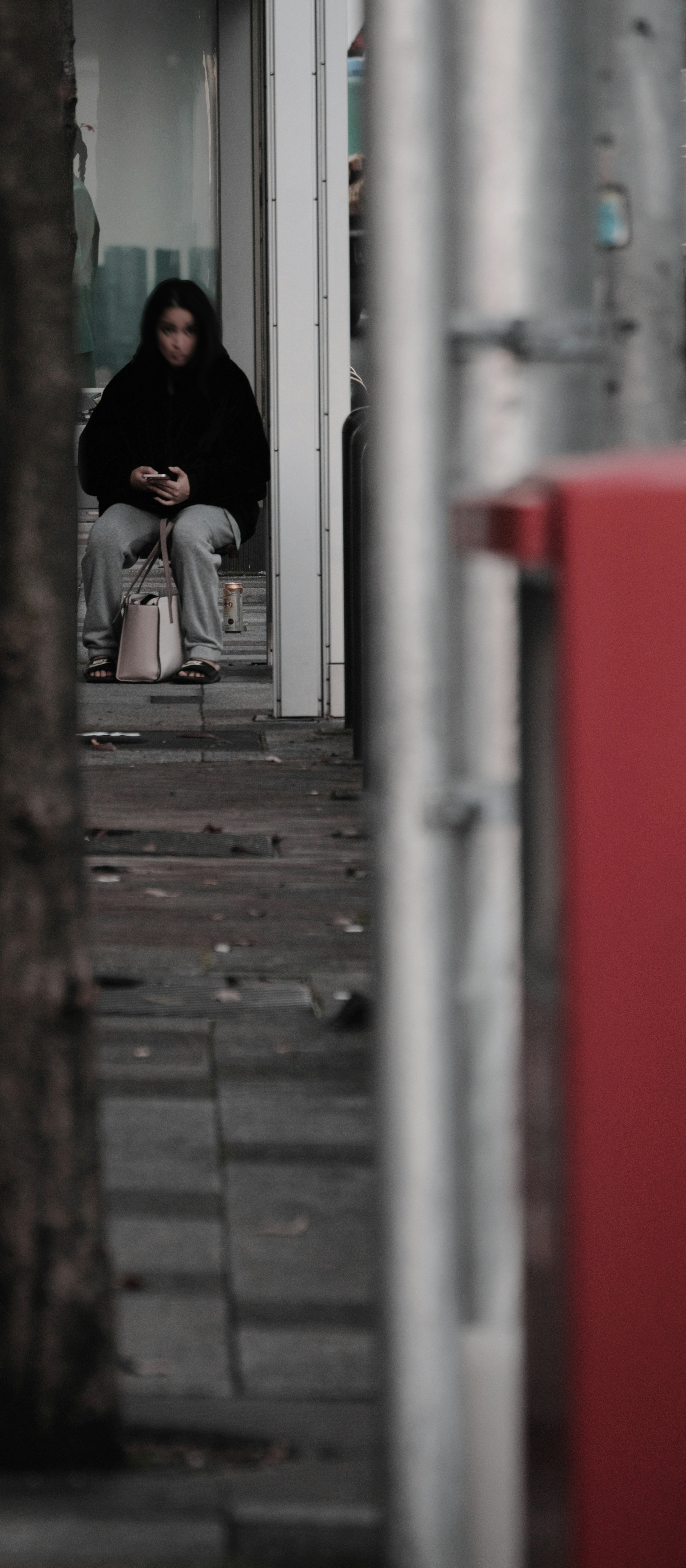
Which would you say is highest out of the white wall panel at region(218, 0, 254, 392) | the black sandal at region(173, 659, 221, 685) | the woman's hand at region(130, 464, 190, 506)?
the white wall panel at region(218, 0, 254, 392)

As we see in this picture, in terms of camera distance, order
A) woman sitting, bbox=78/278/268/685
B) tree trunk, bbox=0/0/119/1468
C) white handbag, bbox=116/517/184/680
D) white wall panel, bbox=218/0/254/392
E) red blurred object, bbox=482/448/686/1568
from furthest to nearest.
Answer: white wall panel, bbox=218/0/254/392, woman sitting, bbox=78/278/268/685, white handbag, bbox=116/517/184/680, tree trunk, bbox=0/0/119/1468, red blurred object, bbox=482/448/686/1568

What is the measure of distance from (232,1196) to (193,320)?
6832 millimetres

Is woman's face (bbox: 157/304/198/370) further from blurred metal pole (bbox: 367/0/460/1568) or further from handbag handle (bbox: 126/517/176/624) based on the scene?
blurred metal pole (bbox: 367/0/460/1568)

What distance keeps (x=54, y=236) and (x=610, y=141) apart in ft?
1.92

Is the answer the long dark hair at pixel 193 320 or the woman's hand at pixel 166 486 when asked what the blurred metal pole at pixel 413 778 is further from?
the long dark hair at pixel 193 320

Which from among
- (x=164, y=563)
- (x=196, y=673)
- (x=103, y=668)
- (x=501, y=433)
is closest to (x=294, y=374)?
(x=164, y=563)

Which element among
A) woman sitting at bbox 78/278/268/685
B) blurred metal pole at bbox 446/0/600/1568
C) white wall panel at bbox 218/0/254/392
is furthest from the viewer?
white wall panel at bbox 218/0/254/392

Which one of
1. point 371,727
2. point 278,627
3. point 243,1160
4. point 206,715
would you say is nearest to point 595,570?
point 371,727

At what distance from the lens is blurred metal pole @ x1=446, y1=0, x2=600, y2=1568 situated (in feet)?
6.47

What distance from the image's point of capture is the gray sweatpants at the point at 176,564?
9.27 m

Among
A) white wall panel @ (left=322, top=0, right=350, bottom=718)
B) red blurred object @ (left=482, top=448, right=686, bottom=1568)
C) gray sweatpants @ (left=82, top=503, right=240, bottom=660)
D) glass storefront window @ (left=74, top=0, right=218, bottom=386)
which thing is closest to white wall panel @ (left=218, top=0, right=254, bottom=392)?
glass storefront window @ (left=74, top=0, right=218, bottom=386)

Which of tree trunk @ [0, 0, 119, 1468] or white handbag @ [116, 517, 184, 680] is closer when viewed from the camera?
tree trunk @ [0, 0, 119, 1468]

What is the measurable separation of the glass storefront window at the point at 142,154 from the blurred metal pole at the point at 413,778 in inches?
535

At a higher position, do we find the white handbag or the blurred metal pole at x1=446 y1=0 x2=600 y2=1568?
the blurred metal pole at x1=446 y1=0 x2=600 y2=1568
